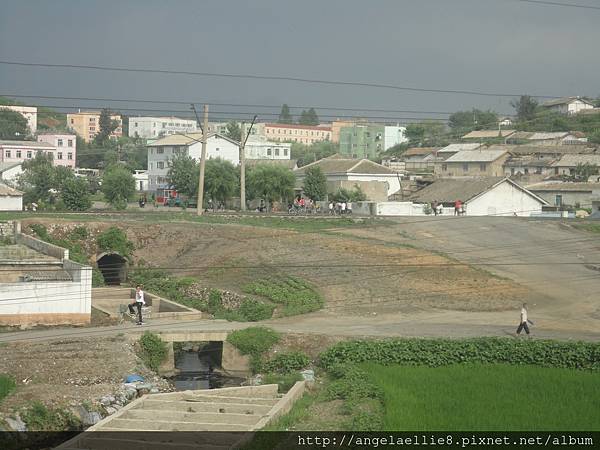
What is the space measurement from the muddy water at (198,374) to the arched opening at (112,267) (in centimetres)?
1370

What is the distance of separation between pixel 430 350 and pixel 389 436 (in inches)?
372

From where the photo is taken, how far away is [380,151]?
14800 centimetres

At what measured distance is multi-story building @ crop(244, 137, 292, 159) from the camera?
11631 cm

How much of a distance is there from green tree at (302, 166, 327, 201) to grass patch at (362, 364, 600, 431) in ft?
151

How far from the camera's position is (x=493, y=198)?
6512 centimetres

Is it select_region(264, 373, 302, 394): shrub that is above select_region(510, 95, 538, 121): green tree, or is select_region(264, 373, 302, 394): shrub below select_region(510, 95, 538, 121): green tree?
below

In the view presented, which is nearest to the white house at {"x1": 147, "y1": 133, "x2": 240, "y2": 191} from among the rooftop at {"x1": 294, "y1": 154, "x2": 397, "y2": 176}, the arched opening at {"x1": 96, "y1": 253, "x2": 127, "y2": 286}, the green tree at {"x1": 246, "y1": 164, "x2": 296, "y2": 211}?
the rooftop at {"x1": 294, "y1": 154, "x2": 397, "y2": 176}

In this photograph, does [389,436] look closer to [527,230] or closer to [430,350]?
[430,350]

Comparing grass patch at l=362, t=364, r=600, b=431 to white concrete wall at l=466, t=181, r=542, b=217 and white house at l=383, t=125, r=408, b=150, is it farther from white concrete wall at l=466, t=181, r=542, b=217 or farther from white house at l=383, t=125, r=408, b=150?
white house at l=383, t=125, r=408, b=150

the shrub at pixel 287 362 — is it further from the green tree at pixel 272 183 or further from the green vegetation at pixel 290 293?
the green tree at pixel 272 183

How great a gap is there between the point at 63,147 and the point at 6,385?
3855 inches

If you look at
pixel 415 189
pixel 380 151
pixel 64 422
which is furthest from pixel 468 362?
pixel 380 151

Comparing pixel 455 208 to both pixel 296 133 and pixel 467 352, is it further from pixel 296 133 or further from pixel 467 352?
pixel 296 133

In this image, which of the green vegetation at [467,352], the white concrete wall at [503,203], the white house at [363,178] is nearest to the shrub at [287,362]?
the green vegetation at [467,352]
